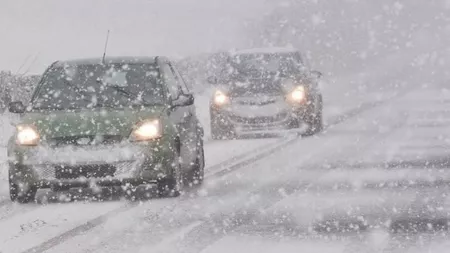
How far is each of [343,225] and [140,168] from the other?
2.52 meters

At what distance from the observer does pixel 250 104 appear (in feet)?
59.7

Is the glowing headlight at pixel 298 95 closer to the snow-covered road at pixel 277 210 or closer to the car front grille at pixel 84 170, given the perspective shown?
the snow-covered road at pixel 277 210

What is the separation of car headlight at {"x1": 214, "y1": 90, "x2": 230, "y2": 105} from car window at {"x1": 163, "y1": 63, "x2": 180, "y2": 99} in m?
6.18

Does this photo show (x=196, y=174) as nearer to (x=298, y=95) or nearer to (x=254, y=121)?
(x=254, y=121)

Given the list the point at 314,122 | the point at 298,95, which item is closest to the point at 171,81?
the point at 298,95

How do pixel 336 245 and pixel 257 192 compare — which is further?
pixel 257 192

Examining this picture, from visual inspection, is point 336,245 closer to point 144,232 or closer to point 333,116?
point 144,232

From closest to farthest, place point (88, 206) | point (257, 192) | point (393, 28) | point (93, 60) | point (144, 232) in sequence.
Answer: point (144, 232) → point (88, 206) → point (257, 192) → point (93, 60) → point (393, 28)

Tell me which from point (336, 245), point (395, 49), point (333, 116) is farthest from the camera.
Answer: point (395, 49)

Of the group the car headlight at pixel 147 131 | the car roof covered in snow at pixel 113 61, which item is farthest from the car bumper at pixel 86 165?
the car roof covered in snow at pixel 113 61

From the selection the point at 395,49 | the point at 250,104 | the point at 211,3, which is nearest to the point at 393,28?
the point at 395,49

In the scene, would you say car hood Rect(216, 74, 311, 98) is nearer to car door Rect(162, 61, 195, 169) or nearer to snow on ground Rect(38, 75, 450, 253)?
snow on ground Rect(38, 75, 450, 253)

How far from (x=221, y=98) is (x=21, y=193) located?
8.37m

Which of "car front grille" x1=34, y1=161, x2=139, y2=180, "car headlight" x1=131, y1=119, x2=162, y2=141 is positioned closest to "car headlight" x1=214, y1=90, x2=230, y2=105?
"car headlight" x1=131, y1=119, x2=162, y2=141
